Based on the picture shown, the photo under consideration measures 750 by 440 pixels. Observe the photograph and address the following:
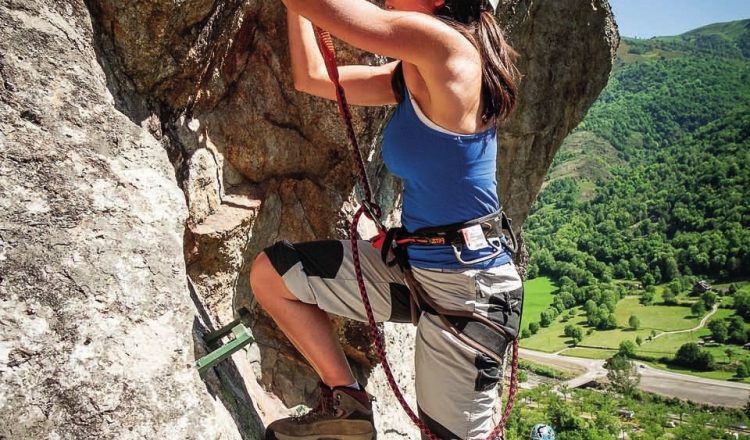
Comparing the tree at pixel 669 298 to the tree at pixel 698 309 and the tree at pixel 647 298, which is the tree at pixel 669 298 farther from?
the tree at pixel 698 309

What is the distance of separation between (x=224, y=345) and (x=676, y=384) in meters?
83.2

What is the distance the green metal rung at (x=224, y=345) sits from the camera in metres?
2.90

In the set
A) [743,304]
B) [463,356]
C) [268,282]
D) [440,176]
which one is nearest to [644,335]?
[743,304]

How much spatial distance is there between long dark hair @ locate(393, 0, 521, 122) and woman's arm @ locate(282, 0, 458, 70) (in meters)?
0.25

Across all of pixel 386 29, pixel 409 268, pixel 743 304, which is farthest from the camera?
pixel 743 304

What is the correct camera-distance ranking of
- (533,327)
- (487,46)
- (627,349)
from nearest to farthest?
1. (487,46)
2. (627,349)
3. (533,327)

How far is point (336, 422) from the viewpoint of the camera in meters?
3.30

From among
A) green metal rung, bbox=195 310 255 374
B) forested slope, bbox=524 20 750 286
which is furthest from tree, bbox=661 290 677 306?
green metal rung, bbox=195 310 255 374

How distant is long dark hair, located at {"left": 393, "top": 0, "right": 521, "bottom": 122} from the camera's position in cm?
285

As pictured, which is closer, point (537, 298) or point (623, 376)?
point (623, 376)

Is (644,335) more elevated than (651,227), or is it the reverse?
(651,227)

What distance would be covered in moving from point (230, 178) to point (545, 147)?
8219mm

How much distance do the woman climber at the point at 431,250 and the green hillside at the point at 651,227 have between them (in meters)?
86.3

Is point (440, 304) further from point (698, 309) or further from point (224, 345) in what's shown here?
point (698, 309)
